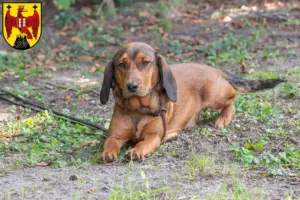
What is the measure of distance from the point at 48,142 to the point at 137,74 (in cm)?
132

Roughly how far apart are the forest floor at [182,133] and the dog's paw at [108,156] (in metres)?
0.08

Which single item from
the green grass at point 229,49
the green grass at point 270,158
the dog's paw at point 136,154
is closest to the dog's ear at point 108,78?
the dog's paw at point 136,154

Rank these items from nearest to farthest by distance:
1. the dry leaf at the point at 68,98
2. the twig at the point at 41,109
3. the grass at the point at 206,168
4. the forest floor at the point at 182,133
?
the forest floor at the point at 182,133
the grass at the point at 206,168
the twig at the point at 41,109
the dry leaf at the point at 68,98

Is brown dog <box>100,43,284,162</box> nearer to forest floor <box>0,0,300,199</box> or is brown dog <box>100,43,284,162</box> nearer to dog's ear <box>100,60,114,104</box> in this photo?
dog's ear <box>100,60,114,104</box>

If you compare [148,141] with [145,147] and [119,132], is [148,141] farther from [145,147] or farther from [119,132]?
[119,132]

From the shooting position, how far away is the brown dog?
626 cm

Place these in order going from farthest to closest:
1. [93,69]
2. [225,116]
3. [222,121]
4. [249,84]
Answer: [93,69] < [249,84] < [225,116] < [222,121]

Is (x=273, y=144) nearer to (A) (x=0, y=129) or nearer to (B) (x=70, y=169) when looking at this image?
(B) (x=70, y=169)

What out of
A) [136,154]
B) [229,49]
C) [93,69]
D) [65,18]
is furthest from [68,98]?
[65,18]

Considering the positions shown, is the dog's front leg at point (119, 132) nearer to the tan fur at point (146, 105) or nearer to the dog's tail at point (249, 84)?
the tan fur at point (146, 105)

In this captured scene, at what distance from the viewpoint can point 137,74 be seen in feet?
20.4

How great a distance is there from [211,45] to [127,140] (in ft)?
16.6

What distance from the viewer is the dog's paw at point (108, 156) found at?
6078 mm

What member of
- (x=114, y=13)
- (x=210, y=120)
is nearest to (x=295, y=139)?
(x=210, y=120)
